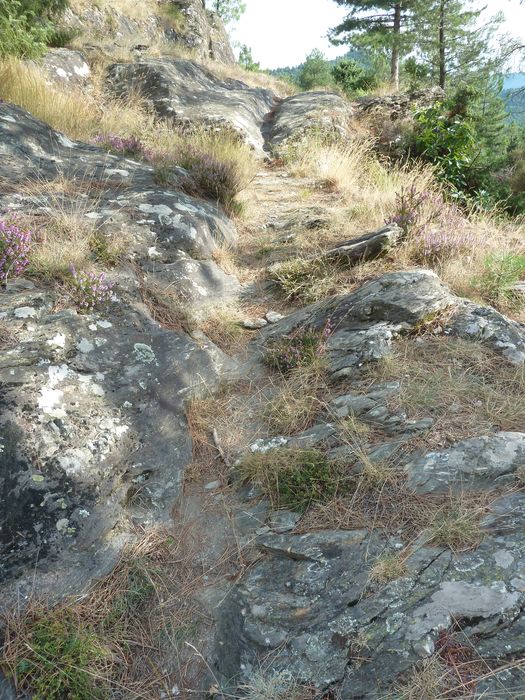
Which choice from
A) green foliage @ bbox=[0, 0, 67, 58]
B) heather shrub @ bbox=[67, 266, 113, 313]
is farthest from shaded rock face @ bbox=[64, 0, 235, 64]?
heather shrub @ bbox=[67, 266, 113, 313]

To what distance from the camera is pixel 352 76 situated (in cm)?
2202

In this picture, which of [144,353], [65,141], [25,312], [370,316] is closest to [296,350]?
[370,316]

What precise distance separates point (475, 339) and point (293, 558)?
214 centimetres

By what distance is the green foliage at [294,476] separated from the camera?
8.45 ft

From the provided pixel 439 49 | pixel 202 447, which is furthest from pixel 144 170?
pixel 439 49

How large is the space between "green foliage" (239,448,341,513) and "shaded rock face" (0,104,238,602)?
511mm

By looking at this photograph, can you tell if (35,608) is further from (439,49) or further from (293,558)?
(439,49)

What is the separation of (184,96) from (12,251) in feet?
26.8

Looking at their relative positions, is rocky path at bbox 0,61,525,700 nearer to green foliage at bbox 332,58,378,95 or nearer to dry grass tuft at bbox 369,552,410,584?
dry grass tuft at bbox 369,552,410,584

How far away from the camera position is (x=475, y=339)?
136 inches

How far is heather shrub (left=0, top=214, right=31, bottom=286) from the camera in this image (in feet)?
11.0

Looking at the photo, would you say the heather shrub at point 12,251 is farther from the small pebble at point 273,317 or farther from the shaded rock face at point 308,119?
the shaded rock face at point 308,119

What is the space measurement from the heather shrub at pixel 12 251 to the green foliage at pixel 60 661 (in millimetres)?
2327

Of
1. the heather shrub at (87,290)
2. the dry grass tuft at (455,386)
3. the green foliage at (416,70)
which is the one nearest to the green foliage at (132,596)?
the dry grass tuft at (455,386)
